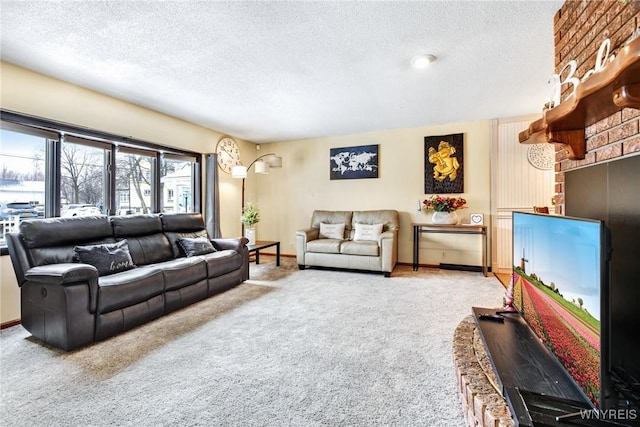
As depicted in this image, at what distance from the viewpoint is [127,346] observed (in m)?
2.19

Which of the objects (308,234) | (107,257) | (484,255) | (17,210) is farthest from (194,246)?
(484,255)

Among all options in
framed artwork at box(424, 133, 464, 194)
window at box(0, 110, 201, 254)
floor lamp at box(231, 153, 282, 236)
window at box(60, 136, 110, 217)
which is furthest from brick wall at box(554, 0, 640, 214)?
window at box(60, 136, 110, 217)

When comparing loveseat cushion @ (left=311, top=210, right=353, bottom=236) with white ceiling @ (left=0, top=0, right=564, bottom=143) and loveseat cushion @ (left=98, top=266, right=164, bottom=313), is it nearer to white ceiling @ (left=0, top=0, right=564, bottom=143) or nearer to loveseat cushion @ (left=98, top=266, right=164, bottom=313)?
white ceiling @ (left=0, top=0, right=564, bottom=143)

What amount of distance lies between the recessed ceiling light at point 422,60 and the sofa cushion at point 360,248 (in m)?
2.45

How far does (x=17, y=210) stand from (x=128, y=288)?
1555 mm

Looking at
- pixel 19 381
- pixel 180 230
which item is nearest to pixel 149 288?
pixel 19 381

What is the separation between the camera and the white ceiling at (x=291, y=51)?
6.38 ft

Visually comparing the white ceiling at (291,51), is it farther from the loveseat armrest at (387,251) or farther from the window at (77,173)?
the loveseat armrest at (387,251)

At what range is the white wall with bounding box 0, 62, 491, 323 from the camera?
282cm

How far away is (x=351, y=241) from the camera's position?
15.2ft

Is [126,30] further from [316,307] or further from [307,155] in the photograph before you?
[307,155]

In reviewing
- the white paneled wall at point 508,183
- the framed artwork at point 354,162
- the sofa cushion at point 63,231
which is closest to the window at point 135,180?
the sofa cushion at point 63,231

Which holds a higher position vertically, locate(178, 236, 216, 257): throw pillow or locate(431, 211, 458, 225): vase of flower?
locate(431, 211, 458, 225): vase of flower

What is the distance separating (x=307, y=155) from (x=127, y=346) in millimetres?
4317
